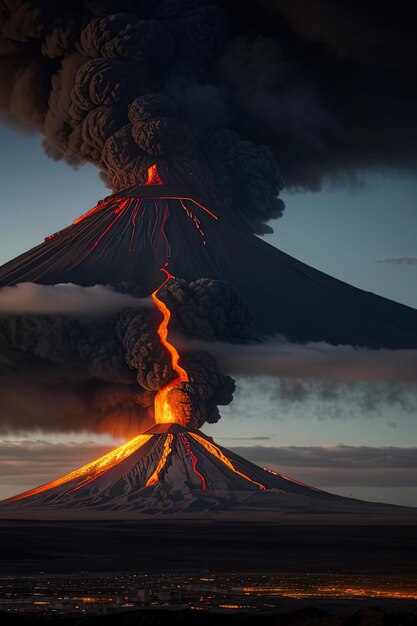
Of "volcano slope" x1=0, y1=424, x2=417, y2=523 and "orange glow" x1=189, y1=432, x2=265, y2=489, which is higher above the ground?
"orange glow" x1=189, y1=432, x2=265, y2=489

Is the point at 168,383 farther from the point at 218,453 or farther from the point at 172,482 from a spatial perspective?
the point at 218,453

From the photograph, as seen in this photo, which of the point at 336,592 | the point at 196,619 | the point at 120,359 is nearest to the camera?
the point at 196,619

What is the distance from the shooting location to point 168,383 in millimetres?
80562

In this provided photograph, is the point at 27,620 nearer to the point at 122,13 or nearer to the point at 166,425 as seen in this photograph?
the point at 166,425

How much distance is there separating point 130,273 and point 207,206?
648cm

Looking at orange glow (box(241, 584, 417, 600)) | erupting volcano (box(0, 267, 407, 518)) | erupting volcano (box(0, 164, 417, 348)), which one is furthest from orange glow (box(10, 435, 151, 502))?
orange glow (box(241, 584, 417, 600))

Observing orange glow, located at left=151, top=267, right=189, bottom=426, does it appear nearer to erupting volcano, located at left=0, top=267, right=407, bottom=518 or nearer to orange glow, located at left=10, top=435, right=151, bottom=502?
erupting volcano, located at left=0, top=267, right=407, bottom=518

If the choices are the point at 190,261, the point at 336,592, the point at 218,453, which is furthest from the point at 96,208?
the point at 336,592

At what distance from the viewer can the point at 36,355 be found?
83625 mm

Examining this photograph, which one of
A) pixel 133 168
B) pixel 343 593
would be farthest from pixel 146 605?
pixel 133 168

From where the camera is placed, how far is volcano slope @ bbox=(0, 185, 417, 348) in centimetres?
9438

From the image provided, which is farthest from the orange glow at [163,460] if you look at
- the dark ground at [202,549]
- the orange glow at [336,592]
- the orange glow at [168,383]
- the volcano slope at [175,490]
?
the orange glow at [336,592]

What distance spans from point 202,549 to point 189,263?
64.8 ft

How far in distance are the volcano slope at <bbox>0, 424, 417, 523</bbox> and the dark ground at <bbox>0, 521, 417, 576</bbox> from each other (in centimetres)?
107
